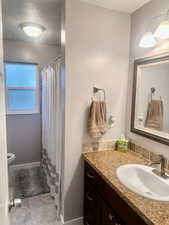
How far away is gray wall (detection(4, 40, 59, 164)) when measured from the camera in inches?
122

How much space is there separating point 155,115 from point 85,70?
2.80 ft

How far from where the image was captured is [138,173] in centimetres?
154

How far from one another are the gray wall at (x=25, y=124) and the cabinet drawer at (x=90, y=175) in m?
1.84

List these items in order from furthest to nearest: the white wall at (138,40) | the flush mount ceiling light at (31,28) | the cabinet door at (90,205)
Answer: the flush mount ceiling light at (31,28)
the cabinet door at (90,205)
the white wall at (138,40)

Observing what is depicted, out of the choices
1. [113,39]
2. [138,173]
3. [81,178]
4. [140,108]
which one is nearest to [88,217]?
[81,178]

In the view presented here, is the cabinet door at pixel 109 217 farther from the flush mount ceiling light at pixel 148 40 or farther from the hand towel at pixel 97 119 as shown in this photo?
the flush mount ceiling light at pixel 148 40

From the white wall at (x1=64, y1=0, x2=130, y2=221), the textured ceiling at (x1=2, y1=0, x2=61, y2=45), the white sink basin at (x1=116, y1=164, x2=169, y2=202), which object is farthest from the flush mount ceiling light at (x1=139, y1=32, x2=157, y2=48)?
the white sink basin at (x1=116, y1=164, x2=169, y2=202)

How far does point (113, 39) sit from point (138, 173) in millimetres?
1435

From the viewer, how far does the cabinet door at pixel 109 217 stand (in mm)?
1269

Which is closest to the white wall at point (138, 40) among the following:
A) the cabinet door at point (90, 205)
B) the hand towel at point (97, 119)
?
the hand towel at point (97, 119)

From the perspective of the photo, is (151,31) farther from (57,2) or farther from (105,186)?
(105,186)

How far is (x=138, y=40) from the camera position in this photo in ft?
6.07

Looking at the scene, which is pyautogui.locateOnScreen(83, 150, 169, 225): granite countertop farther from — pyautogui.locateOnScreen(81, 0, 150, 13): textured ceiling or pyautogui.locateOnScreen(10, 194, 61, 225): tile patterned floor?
pyautogui.locateOnScreen(81, 0, 150, 13): textured ceiling

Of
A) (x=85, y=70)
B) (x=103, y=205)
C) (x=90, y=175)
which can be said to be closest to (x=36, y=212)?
(x=90, y=175)
